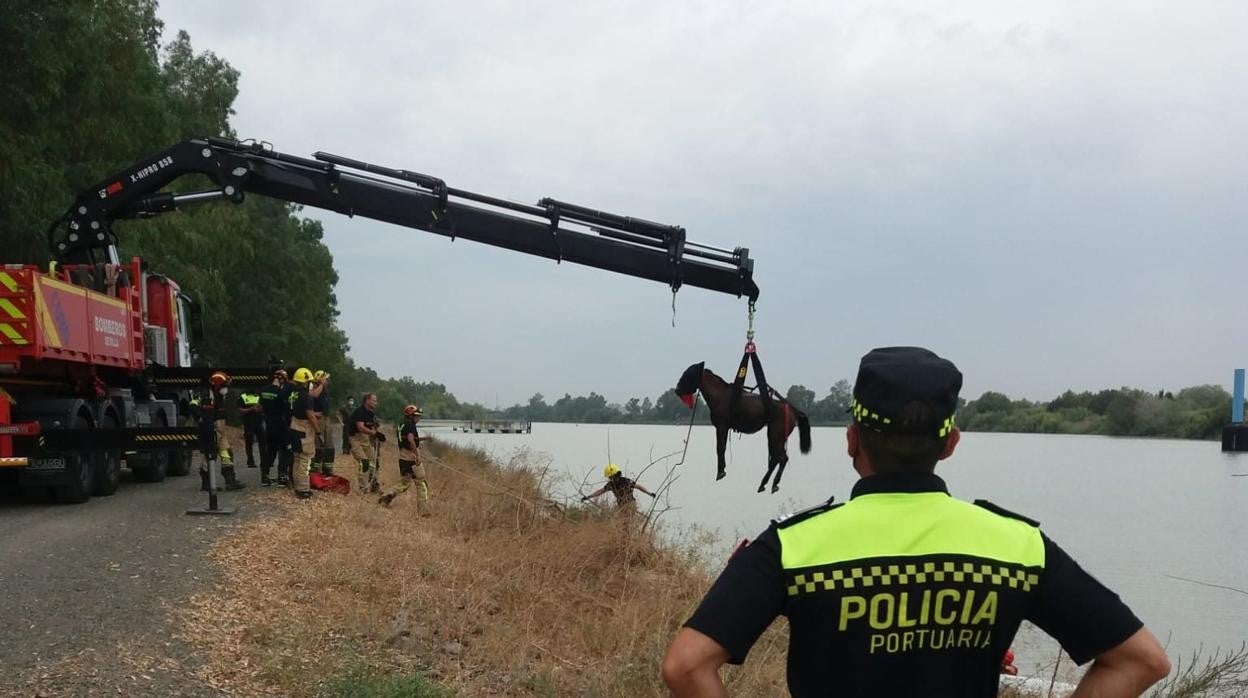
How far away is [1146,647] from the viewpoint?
204cm

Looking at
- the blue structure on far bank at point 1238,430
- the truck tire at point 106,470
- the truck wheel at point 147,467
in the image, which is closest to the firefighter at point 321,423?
the truck wheel at point 147,467

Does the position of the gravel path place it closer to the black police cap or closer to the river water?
the river water

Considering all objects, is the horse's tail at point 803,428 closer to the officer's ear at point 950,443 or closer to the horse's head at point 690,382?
the horse's head at point 690,382

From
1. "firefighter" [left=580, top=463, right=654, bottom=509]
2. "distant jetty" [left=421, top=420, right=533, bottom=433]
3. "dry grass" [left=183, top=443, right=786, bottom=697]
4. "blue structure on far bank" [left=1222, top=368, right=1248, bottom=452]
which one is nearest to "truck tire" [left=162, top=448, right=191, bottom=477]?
"dry grass" [left=183, top=443, right=786, bottom=697]

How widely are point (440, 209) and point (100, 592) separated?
4104 mm

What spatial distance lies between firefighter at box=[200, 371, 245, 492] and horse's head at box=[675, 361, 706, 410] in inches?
341

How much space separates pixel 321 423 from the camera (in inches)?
593

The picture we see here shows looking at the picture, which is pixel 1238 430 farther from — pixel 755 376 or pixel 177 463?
pixel 755 376

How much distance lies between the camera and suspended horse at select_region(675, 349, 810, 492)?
5555mm

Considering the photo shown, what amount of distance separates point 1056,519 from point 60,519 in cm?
1896

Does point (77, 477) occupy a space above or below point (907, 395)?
below

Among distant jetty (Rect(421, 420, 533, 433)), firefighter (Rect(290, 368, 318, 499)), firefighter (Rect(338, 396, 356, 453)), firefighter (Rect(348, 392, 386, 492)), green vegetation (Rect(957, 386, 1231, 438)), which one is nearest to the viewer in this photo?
firefighter (Rect(290, 368, 318, 499))

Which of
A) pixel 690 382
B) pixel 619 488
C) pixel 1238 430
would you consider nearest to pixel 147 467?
pixel 619 488

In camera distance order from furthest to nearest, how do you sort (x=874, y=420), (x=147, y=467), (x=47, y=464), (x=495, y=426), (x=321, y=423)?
(x=495, y=426) < (x=147, y=467) < (x=321, y=423) < (x=47, y=464) < (x=874, y=420)
